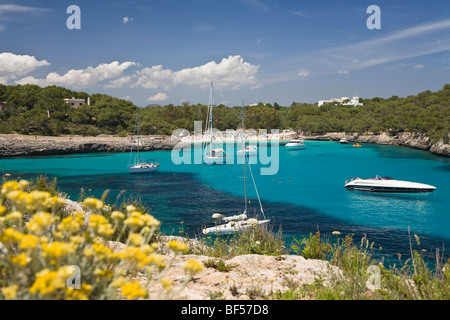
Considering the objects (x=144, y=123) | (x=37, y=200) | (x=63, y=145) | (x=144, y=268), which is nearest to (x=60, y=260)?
(x=37, y=200)

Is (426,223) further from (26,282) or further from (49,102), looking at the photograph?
(49,102)

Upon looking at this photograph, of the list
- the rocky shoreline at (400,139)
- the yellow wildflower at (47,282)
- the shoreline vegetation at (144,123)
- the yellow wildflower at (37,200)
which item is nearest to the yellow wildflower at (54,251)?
the yellow wildflower at (47,282)

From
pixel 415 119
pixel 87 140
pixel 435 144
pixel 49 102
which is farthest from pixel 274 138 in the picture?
pixel 49 102

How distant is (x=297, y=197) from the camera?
94.5ft

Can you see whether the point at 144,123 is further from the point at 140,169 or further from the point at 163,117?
the point at 140,169

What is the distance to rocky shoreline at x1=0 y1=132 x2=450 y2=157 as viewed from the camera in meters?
60.0

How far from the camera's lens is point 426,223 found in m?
21.0

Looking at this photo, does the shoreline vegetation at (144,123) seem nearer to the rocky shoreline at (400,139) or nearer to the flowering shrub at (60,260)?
the rocky shoreline at (400,139)

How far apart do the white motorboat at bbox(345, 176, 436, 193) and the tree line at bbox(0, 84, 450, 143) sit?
41230mm

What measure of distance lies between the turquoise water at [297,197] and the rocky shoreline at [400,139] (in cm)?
1379

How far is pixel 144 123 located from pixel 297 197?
7331cm

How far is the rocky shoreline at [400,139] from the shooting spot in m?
62.2

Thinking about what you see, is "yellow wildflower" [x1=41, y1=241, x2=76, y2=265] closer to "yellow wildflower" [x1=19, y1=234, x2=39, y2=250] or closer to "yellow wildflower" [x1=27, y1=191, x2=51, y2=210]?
"yellow wildflower" [x1=19, y1=234, x2=39, y2=250]

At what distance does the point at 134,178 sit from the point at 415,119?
239ft
